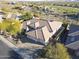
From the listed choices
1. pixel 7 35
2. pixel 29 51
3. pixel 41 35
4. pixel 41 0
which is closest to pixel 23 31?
pixel 7 35

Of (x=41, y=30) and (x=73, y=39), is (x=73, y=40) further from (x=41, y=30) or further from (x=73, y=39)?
(x=41, y=30)

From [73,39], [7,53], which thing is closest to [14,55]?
[7,53]

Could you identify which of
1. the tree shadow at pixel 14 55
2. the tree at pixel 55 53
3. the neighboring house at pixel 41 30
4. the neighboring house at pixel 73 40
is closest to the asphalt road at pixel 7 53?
the tree shadow at pixel 14 55

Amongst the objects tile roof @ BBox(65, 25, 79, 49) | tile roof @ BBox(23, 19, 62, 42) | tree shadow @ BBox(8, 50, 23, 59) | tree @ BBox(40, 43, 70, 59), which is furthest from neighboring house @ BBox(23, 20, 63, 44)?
tree @ BBox(40, 43, 70, 59)

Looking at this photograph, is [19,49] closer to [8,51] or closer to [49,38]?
[8,51]

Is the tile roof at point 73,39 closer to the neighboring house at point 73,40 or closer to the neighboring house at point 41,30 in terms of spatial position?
the neighboring house at point 73,40

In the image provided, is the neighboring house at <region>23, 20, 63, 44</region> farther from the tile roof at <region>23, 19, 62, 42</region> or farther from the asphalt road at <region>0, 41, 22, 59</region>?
the asphalt road at <region>0, 41, 22, 59</region>

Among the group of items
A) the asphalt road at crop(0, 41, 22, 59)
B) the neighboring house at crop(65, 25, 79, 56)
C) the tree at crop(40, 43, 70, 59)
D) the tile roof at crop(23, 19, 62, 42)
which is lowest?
the asphalt road at crop(0, 41, 22, 59)

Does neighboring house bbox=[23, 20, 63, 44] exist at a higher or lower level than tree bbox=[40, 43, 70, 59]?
lower

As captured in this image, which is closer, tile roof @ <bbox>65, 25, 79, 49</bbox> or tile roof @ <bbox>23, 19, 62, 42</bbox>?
tile roof @ <bbox>65, 25, 79, 49</bbox>
